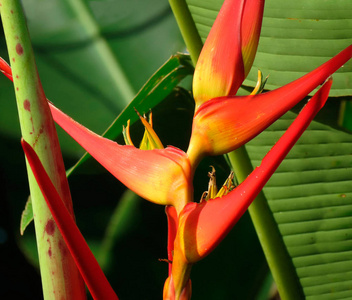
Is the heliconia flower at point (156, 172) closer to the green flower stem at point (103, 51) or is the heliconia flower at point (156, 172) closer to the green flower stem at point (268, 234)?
the green flower stem at point (268, 234)

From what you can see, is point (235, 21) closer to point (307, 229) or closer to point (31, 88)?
point (31, 88)

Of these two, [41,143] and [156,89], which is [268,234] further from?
[41,143]

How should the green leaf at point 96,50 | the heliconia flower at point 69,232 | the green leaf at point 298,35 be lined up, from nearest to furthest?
the heliconia flower at point 69,232, the green leaf at point 298,35, the green leaf at point 96,50

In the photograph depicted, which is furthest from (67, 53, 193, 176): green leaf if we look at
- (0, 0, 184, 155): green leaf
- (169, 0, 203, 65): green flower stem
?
(0, 0, 184, 155): green leaf

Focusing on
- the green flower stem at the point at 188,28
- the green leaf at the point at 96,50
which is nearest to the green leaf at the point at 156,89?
the green flower stem at the point at 188,28

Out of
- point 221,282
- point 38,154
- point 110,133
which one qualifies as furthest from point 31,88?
point 221,282
